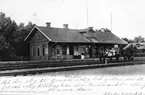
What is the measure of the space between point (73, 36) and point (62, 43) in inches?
129

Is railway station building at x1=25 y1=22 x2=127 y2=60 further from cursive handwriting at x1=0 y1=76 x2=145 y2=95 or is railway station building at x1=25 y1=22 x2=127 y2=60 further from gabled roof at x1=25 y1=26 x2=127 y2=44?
cursive handwriting at x1=0 y1=76 x2=145 y2=95

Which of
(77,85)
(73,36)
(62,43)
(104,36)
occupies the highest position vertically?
(104,36)

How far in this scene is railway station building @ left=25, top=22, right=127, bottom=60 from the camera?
111 ft

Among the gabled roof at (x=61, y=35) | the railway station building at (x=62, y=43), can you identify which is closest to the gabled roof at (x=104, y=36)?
the railway station building at (x=62, y=43)

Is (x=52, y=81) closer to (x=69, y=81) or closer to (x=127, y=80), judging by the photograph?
(x=69, y=81)

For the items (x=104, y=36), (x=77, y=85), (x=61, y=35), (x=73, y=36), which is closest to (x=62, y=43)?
(x=61, y=35)

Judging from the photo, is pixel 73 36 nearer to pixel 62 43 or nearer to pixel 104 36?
pixel 62 43

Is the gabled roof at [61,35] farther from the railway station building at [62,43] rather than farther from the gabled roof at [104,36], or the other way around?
the gabled roof at [104,36]

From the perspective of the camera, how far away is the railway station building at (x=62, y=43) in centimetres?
3388

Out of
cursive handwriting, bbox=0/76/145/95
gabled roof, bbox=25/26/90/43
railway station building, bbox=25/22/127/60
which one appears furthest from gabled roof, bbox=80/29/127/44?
cursive handwriting, bbox=0/76/145/95

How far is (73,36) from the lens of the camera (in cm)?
3728

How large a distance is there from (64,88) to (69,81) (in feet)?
1.64

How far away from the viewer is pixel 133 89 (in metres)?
7.65

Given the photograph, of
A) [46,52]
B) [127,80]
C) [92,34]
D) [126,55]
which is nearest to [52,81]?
[127,80]
